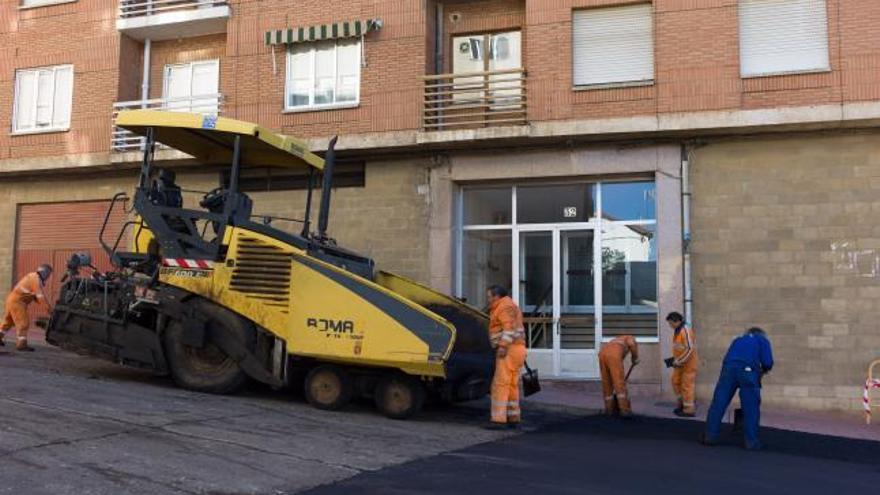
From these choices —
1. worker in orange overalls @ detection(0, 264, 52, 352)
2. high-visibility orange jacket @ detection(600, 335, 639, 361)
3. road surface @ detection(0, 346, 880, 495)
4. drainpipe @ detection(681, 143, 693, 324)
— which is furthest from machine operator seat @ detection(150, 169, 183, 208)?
drainpipe @ detection(681, 143, 693, 324)

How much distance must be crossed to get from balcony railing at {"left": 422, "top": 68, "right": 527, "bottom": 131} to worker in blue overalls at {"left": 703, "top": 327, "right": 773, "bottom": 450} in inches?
228

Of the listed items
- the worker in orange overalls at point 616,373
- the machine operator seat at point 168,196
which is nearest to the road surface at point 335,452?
the worker in orange overalls at point 616,373

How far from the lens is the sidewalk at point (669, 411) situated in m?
10.4

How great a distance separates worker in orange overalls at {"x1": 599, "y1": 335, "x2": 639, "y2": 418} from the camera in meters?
10.3

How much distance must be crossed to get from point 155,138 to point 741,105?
336 inches

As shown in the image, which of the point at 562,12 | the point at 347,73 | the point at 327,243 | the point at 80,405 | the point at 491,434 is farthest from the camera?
the point at 347,73

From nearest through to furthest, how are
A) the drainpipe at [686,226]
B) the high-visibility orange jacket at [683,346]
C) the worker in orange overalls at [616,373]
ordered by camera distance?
A: the worker in orange overalls at [616,373], the high-visibility orange jacket at [683,346], the drainpipe at [686,226]

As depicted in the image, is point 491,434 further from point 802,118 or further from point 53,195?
point 53,195

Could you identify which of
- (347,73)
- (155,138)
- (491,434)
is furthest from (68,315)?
(347,73)

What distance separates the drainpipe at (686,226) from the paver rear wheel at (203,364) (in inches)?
268

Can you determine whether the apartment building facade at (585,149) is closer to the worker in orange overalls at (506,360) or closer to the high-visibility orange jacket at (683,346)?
the high-visibility orange jacket at (683,346)

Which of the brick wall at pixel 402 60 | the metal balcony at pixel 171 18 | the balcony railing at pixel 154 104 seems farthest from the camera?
the balcony railing at pixel 154 104

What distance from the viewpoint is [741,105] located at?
12141 millimetres

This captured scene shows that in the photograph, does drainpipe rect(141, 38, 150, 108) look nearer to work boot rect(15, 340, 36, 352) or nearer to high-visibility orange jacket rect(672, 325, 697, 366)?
work boot rect(15, 340, 36, 352)
